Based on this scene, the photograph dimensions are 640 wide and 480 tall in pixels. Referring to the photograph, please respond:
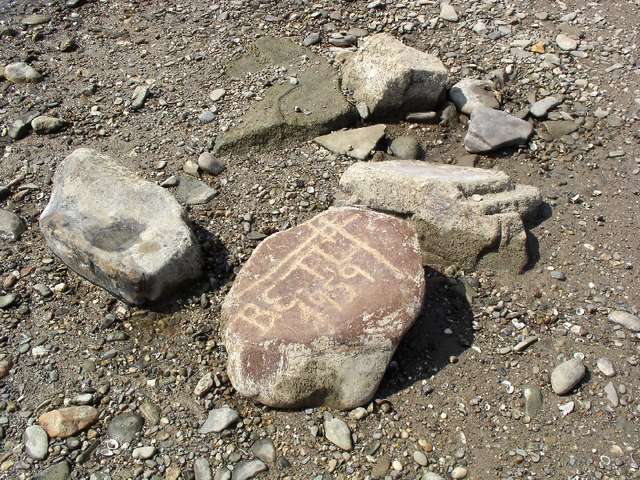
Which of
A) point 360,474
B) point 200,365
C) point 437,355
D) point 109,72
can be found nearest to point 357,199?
point 437,355

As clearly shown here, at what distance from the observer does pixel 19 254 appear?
345cm

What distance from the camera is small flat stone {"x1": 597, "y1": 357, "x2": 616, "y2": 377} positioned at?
282 centimetres

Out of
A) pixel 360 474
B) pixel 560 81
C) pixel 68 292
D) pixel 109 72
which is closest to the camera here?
pixel 360 474

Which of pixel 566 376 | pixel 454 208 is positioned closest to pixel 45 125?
pixel 454 208

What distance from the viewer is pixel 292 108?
4.04m

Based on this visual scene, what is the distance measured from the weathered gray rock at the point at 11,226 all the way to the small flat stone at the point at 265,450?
177cm

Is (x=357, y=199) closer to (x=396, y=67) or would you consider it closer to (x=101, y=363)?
(x=396, y=67)

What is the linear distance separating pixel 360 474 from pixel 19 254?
2.06 metres

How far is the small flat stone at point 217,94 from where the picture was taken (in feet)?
13.8

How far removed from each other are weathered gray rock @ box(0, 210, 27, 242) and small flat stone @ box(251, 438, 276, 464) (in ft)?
5.81

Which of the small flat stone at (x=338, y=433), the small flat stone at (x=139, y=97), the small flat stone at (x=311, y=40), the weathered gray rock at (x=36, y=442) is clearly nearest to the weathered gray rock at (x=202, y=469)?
the small flat stone at (x=338, y=433)

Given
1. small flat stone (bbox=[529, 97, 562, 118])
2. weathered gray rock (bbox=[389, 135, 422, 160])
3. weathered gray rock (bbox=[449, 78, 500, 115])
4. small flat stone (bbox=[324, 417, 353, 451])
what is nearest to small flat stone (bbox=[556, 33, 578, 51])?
small flat stone (bbox=[529, 97, 562, 118])

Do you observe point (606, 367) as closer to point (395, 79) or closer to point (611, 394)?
point (611, 394)

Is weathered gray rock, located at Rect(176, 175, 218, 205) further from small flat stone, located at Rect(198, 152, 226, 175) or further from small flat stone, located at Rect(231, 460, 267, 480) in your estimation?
small flat stone, located at Rect(231, 460, 267, 480)
